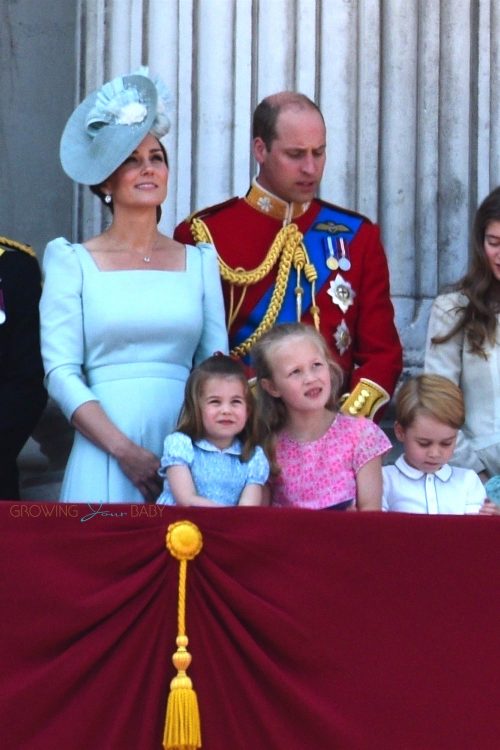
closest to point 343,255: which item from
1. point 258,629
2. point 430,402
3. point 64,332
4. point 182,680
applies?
point 430,402

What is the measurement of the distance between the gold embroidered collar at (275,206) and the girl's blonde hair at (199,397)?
0.79 m

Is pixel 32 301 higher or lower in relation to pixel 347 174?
Result: lower

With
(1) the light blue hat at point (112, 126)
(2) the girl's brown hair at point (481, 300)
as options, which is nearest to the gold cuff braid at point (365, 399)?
(2) the girl's brown hair at point (481, 300)

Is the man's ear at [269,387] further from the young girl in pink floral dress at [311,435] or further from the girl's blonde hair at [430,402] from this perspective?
the girl's blonde hair at [430,402]

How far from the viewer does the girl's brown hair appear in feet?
17.5

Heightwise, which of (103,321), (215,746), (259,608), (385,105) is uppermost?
(385,105)

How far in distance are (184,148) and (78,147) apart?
38.9 inches

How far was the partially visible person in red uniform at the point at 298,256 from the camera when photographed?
538cm

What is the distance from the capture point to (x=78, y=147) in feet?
17.1

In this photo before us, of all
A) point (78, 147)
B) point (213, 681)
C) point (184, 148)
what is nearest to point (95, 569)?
point (213, 681)

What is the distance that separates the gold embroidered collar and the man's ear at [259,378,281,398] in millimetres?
733

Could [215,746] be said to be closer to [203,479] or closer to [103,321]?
[203,479]

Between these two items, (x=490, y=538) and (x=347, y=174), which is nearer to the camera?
(x=490, y=538)

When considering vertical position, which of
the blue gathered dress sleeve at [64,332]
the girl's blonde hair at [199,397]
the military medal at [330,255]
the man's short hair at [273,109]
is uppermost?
the man's short hair at [273,109]
